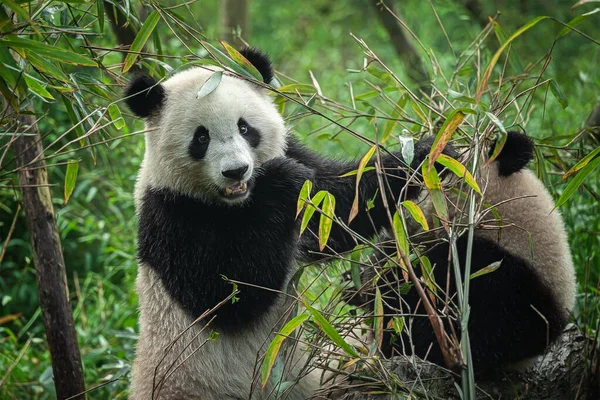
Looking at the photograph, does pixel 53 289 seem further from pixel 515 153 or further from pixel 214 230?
pixel 515 153

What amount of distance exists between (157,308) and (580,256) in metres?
2.72

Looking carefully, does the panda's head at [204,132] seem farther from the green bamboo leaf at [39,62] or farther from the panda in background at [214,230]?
the green bamboo leaf at [39,62]

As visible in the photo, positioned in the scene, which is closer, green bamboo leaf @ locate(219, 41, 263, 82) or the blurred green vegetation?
green bamboo leaf @ locate(219, 41, 263, 82)

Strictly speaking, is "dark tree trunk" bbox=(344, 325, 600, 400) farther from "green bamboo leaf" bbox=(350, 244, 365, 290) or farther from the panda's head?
the panda's head

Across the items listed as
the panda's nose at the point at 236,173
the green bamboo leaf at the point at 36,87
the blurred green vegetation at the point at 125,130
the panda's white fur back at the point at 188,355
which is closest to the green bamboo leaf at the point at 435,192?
the blurred green vegetation at the point at 125,130

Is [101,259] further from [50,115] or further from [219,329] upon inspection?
[219,329]

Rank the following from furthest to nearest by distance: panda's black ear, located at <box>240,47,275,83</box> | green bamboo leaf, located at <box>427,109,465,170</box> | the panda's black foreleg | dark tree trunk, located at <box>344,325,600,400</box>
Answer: panda's black ear, located at <box>240,47,275,83</box> < the panda's black foreleg < dark tree trunk, located at <box>344,325,600,400</box> < green bamboo leaf, located at <box>427,109,465,170</box>

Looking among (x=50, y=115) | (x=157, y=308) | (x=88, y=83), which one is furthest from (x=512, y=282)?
(x=50, y=115)

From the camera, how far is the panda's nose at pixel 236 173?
334 centimetres

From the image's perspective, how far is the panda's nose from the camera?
3.34 metres

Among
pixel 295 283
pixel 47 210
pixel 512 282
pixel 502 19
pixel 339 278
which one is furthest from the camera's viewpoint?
pixel 502 19

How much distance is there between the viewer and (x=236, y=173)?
3.35m

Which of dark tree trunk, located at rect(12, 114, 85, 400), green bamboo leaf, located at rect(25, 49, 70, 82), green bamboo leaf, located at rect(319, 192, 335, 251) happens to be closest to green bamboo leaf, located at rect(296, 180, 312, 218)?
green bamboo leaf, located at rect(319, 192, 335, 251)

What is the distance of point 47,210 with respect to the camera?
12.8 ft
